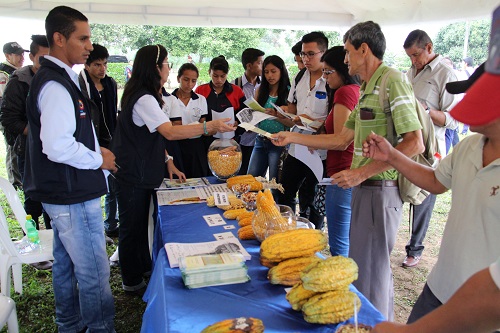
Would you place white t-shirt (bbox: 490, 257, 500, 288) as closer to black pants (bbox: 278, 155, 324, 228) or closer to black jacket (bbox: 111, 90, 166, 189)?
black jacket (bbox: 111, 90, 166, 189)

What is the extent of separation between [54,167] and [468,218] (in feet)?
6.10

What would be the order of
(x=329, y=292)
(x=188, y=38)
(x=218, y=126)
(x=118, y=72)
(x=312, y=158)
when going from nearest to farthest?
1. (x=329, y=292)
2. (x=218, y=126)
3. (x=312, y=158)
4. (x=188, y=38)
5. (x=118, y=72)

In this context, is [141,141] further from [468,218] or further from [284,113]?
[468,218]

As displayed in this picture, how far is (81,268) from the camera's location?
2.04 m

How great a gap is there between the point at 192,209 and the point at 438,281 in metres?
1.40

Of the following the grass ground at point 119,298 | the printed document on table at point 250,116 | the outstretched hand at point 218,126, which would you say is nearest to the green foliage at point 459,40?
the grass ground at point 119,298

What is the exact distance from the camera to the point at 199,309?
1219mm

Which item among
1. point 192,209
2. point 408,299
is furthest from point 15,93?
point 408,299

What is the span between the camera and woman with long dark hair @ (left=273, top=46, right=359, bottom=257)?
247 centimetres

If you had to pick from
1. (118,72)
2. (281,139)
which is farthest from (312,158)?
(118,72)

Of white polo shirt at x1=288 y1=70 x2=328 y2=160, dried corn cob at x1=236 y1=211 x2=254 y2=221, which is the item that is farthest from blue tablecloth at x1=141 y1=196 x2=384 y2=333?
white polo shirt at x1=288 y1=70 x2=328 y2=160

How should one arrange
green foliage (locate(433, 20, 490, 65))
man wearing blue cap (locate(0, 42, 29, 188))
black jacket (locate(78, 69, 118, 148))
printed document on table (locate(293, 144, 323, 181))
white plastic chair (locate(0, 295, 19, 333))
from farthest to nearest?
green foliage (locate(433, 20, 490, 65)) → man wearing blue cap (locate(0, 42, 29, 188)) → black jacket (locate(78, 69, 118, 148)) → printed document on table (locate(293, 144, 323, 181)) → white plastic chair (locate(0, 295, 19, 333))

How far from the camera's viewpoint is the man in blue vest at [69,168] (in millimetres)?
1786

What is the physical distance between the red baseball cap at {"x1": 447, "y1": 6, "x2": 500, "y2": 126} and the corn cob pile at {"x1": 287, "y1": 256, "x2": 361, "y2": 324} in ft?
2.05
